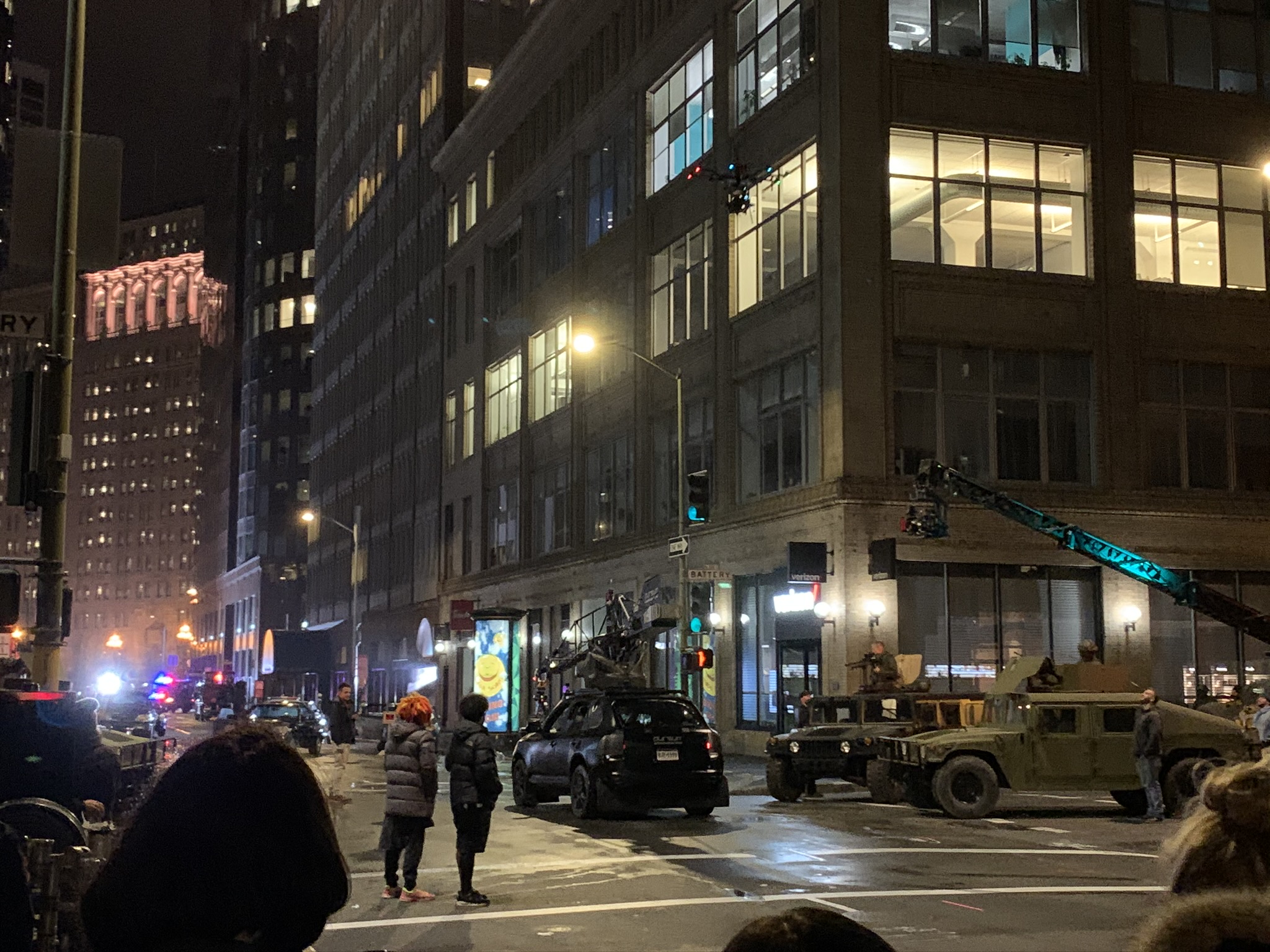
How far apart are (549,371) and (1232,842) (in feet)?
164

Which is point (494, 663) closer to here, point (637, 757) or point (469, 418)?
point (637, 757)

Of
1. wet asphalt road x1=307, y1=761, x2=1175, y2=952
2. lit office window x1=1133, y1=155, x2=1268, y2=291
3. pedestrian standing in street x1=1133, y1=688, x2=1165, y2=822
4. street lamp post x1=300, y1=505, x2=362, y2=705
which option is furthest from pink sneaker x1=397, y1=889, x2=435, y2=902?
street lamp post x1=300, y1=505, x2=362, y2=705

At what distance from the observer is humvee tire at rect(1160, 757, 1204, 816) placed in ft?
69.3

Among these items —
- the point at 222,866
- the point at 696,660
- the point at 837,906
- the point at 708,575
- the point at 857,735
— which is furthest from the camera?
the point at 708,575

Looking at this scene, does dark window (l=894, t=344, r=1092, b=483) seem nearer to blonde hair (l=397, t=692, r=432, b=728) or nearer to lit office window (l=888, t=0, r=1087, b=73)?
lit office window (l=888, t=0, r=1087, b=73)

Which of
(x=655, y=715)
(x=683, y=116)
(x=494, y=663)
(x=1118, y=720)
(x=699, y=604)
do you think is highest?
(x=683, y=116)

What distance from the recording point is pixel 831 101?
34.6 m

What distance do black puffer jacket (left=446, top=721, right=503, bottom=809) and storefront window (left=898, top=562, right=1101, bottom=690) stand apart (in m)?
20.9

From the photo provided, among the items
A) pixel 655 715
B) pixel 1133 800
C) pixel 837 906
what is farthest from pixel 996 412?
pixel 837 906

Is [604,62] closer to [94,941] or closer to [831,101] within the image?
[831,101]

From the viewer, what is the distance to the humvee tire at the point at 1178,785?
21.1 m

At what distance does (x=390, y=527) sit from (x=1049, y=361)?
158ft

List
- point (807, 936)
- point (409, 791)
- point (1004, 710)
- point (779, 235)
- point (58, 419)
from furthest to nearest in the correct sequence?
1. point (779, 235)
2. point (1004, 710)
3. point (409, 791)
4. point (58, 419)
5. point (807, 936)

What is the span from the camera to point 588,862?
15.8m
